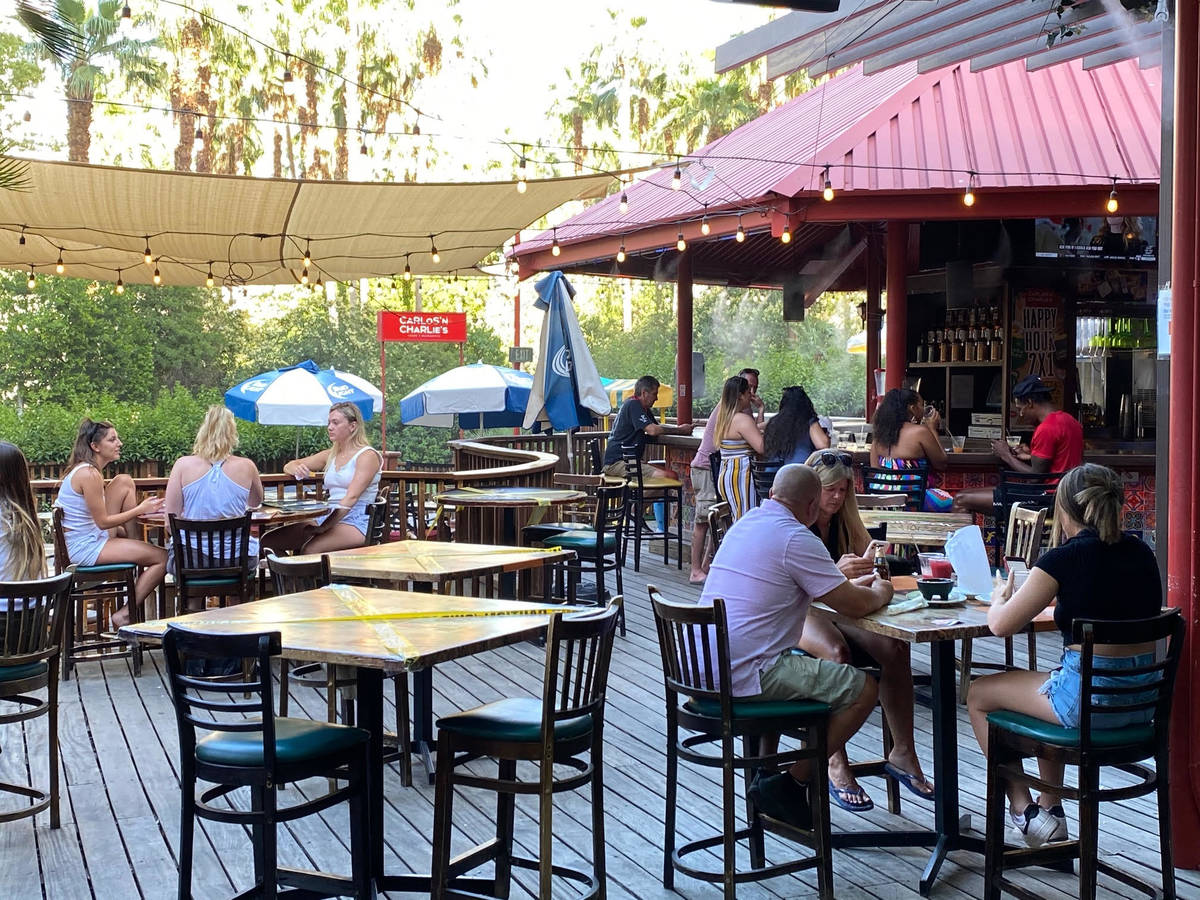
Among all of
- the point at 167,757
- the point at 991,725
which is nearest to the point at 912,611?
the point at 991,725

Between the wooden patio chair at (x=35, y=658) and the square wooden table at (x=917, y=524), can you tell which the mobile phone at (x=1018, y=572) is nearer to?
the square wooden table at (x=917, y=524)

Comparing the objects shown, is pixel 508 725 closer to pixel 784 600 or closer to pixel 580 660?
pixel 580 660

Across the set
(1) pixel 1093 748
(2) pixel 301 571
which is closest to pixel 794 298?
(2) pixel 301 571

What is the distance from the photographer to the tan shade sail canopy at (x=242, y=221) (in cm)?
912

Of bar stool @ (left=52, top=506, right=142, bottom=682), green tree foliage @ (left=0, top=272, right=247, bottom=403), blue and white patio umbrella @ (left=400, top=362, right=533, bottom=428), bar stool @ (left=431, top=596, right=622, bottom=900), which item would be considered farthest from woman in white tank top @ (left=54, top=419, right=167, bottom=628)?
green tree foliage @ (left=0, top=272, right=247, bottom=403)

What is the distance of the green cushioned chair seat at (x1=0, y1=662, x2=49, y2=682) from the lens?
462 cm

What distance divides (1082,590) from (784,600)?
0.95 m

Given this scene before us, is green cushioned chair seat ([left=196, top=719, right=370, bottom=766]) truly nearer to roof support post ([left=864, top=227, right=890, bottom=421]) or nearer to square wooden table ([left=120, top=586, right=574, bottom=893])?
square wooden table ([left=120, top=586, right=574, bottom=893])

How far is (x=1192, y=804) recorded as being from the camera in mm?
4312

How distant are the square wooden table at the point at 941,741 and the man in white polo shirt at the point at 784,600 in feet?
0.50

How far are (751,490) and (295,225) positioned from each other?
4701 mm

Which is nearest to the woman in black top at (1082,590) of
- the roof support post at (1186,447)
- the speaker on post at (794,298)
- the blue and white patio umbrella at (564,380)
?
the roof support post at (1186,447)

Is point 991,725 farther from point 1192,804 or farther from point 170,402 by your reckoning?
point 170,402

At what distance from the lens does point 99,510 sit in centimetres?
729
